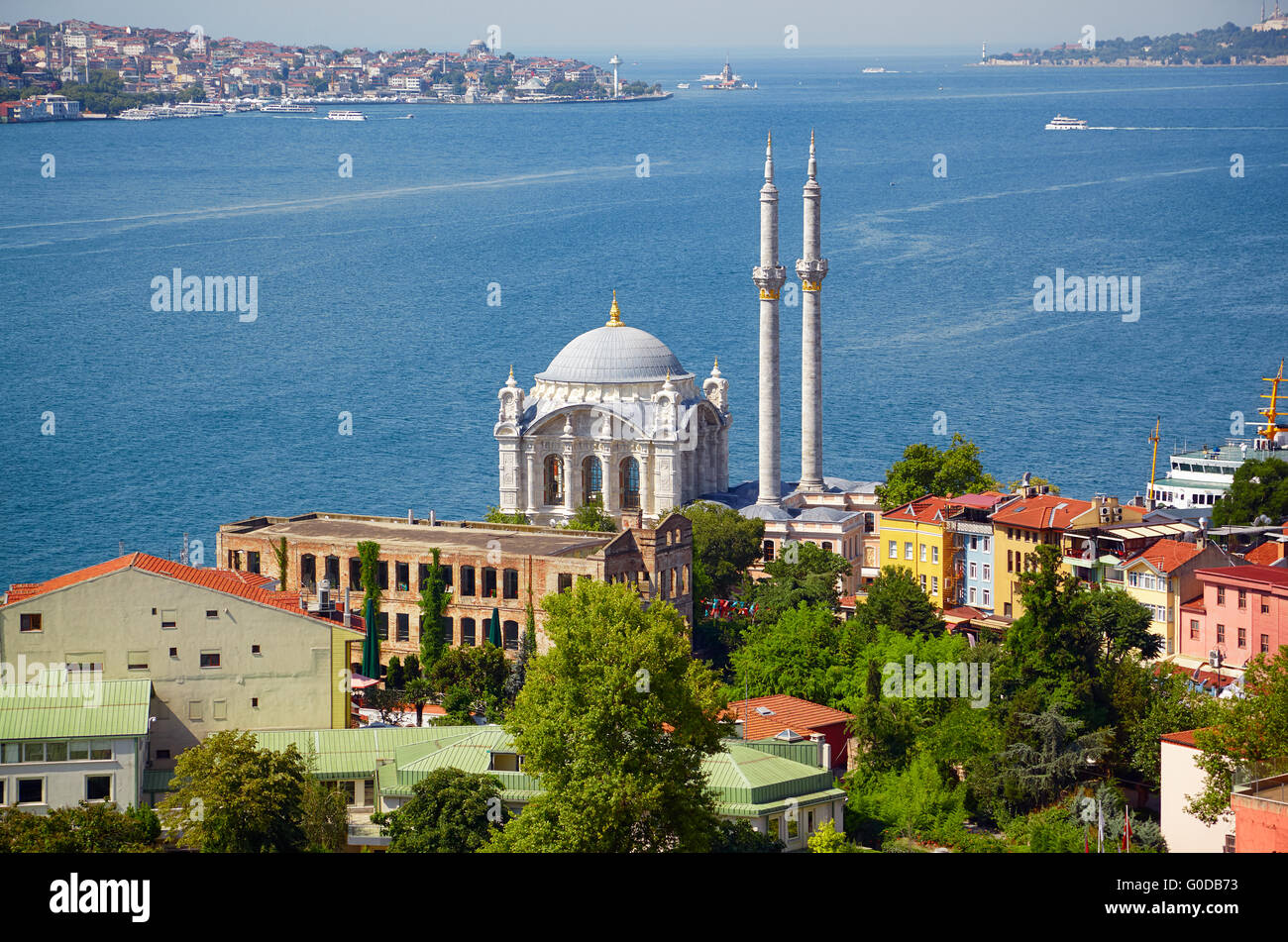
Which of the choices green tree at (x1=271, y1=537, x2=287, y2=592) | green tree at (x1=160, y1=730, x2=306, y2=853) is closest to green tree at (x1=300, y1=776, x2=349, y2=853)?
green tree at (x1=160, y1=730, x2=306, y2=853)

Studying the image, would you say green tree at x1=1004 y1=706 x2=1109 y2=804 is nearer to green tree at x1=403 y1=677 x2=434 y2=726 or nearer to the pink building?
the pink building

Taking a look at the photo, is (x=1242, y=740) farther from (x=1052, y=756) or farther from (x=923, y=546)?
(x=923, y=546)

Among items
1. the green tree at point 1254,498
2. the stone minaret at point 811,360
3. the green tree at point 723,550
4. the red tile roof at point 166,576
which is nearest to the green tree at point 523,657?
the red tile roof at point 166,576

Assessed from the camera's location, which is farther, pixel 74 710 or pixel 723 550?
pixel 723 550

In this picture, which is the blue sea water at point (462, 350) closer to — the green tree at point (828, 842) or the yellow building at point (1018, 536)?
the yellow building at point (1018, 536)

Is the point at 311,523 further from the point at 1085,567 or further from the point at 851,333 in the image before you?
the point at 851,333

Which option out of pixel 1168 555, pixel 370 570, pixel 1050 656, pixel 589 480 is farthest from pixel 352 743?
pixel 589 480
